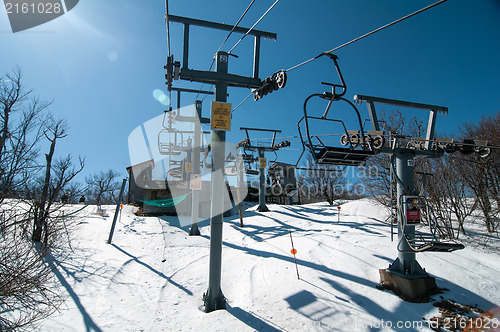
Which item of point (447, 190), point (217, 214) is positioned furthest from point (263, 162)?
point (217, 214)

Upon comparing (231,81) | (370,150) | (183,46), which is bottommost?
(370,150)

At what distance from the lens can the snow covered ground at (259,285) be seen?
4.70m

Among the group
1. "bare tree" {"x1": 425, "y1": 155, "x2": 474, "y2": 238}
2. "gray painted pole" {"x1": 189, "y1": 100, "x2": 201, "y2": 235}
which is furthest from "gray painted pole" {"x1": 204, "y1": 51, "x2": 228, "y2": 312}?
"bare tree" {"x1": 425, "y1": 155, "x2": 474, "y2": 238}

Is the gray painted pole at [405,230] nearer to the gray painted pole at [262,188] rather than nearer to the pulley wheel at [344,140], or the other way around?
the pulley wheel at [344,140]

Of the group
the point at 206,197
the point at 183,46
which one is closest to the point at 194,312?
the point at 183,46

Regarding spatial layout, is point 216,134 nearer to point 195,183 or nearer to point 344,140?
point 344,140

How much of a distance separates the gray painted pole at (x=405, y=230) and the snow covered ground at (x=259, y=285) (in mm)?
555

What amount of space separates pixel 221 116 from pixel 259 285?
384 cm

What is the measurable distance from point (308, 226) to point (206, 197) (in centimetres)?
768

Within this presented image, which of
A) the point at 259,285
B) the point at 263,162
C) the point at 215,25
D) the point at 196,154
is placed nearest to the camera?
the point at 259,285

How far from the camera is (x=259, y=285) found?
20.1 feet

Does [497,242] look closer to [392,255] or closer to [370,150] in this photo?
[392,255]

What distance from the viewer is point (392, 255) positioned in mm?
7016

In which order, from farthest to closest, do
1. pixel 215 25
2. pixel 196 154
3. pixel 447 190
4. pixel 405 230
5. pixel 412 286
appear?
pixel 196 154
pixel 447 190
pixel 215 25
pixel 405 230
pixel 412 286
